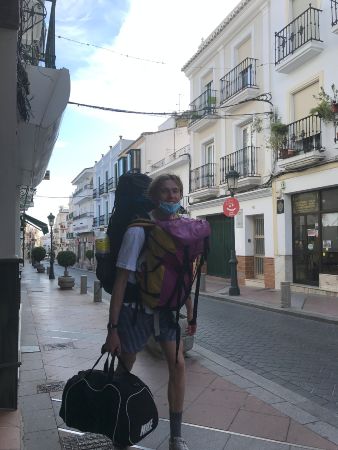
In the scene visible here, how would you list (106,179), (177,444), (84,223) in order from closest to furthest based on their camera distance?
(177,444)
(106,179)
(84,223)

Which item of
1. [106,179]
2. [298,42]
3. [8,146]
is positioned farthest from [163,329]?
[106,179]

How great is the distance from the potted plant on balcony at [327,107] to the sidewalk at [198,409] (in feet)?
28.1

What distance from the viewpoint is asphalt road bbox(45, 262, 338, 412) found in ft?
16.9

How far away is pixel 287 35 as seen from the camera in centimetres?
1488

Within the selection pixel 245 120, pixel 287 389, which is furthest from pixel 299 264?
pixel 287 389

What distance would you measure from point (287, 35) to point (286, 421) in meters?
13.8

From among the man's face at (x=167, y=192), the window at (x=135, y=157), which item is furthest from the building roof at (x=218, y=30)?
the man's face at (x=167, y=192)

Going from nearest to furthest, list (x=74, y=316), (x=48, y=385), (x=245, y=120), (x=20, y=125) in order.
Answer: (x=48, y=385), (x=20, y=125), (x=74, y=316), (x=245, y=120)

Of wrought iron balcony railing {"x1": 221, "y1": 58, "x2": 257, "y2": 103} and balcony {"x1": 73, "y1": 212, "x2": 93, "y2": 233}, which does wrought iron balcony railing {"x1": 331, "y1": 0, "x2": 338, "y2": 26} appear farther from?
balcony {"x1": 73, "y1": 212, "x2": 93, "y2": 233}

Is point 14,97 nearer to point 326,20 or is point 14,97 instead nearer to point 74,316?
point 74,316

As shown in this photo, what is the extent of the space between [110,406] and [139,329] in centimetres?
55

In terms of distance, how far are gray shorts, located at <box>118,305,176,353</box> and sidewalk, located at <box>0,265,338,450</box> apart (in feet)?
2.83

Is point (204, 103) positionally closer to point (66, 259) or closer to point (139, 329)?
point (66, 259)

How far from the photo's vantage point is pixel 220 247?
66.4ft
